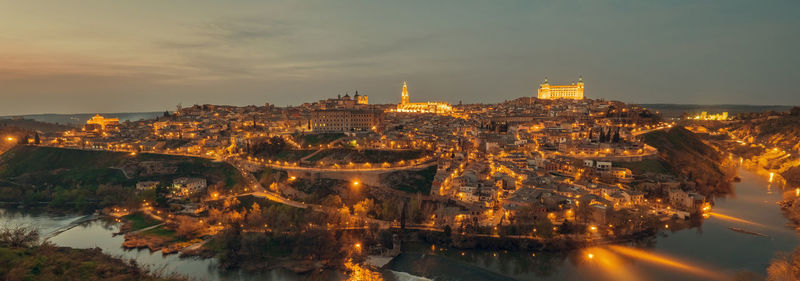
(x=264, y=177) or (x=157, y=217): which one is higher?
(x=264, y=177)

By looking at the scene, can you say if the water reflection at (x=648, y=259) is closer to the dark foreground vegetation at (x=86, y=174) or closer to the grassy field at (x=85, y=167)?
the dark foreground vegetation at (x=86, y=174)

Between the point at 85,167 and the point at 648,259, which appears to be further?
the point at 85,167

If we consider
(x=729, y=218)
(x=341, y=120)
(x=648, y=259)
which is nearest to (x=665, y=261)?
(x=648, y=259)

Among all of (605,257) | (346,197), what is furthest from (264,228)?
(605,257)

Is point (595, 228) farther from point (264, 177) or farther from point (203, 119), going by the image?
point (203, 119)

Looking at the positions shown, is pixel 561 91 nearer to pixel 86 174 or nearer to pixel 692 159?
pixel 692 159

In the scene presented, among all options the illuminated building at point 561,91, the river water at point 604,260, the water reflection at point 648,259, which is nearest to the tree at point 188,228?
the river water at point 604,260
